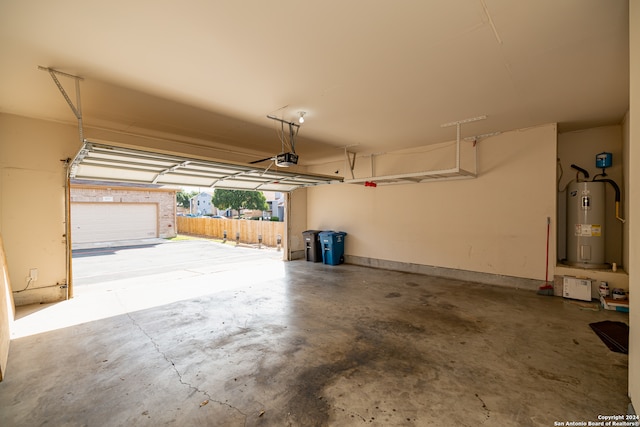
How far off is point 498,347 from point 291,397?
2317mm

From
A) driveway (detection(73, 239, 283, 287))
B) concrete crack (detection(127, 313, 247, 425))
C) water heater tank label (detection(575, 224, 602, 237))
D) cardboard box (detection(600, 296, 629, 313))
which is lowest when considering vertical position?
driveway (detection(73, 239, 283, 287))

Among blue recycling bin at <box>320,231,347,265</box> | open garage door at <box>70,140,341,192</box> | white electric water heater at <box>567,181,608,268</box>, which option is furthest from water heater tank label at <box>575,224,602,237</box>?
blue recycling bin at <box>320,231,347,265</box>

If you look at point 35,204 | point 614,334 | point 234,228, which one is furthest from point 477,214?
point 234,228

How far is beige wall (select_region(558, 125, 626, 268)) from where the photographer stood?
4.82 meters

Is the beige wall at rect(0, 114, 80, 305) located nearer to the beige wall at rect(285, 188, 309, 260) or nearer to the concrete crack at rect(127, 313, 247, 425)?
the concrete crack at rect(127, 313, 247, 425)

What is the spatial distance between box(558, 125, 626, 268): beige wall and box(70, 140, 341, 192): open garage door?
14.6 feet

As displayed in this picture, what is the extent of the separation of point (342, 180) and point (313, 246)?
8.22ft

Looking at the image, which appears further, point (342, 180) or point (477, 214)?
point (342, 180)

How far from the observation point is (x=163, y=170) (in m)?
4.90

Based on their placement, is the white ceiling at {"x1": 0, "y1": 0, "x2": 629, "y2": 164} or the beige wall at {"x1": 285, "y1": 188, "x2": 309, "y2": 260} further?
the beige wall at {"x1": 285, "y1": 188, "x2": 309, "y2": 260}

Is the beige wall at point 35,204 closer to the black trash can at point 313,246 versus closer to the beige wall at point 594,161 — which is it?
the black trash can at point 313,246

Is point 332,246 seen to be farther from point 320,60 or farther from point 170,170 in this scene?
point 320,60

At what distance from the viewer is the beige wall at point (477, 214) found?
5.09m

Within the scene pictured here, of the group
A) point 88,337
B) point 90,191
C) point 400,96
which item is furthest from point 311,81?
point 90,191
